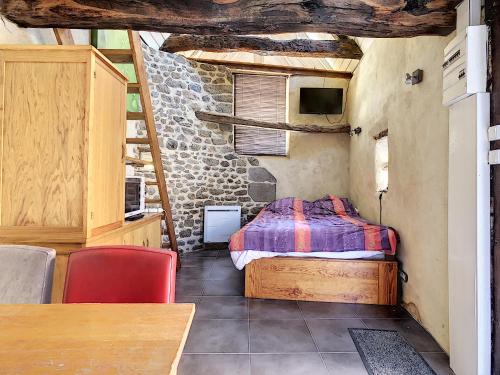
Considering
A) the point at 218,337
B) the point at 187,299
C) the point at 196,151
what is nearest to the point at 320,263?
the point at 218,337

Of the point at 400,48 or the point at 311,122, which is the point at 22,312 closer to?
the point at 400,48

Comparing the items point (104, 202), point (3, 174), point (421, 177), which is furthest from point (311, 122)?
point (3, 174)

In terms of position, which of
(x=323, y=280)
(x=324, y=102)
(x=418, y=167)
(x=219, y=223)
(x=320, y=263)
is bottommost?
(x=323, y=280)

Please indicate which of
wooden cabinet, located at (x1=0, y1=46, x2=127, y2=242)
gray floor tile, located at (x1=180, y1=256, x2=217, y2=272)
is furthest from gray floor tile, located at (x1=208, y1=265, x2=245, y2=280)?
wooden cabinet, located at (x1=0, y1=46, x2=127, y2=242)

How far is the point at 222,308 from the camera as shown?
2.59m

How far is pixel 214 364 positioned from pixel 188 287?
1403mm

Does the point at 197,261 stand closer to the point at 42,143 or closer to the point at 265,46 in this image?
Result: the point at 42,143

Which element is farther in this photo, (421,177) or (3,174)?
(421,177)

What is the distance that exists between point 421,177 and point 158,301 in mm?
2213

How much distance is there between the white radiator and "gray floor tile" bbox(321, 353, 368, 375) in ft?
10.0

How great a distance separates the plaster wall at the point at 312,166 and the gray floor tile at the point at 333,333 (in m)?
2.97

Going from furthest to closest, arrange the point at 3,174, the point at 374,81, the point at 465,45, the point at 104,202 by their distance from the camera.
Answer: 1. the point at 374,81
2. the point at 104,202
3. the point at 3,174
4. the point at 465,45

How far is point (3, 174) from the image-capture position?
177cm

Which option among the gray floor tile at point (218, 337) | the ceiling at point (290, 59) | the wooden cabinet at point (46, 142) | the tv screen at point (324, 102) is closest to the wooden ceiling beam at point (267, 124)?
the tv screen at point (324, 102)
